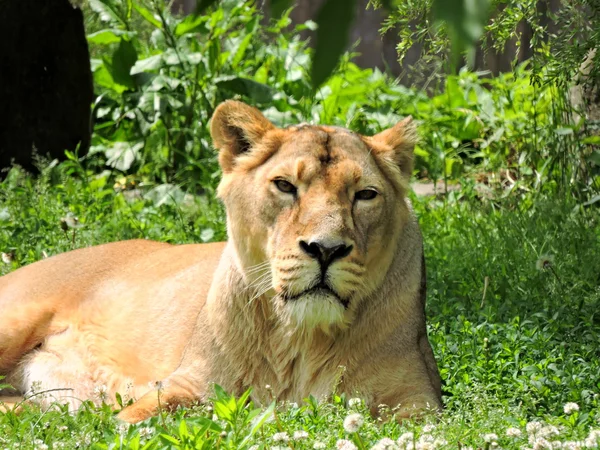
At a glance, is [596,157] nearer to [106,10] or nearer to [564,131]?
[564,131]

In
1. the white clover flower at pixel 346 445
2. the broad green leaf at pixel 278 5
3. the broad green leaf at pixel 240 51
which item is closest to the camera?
the broad green leaf at pixel 278 5

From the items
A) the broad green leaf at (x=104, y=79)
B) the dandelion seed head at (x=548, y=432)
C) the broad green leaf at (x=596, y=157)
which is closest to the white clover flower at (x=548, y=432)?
the dandelion seed head at (x=548, y=432)

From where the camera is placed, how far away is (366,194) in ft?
9.96

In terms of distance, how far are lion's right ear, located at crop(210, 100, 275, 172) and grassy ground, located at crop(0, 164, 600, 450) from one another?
0.86 metres

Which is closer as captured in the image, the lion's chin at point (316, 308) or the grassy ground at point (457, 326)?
the grassy ground at point (457, 326)

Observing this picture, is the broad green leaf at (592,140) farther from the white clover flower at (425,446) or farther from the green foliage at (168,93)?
the white clover flower at (425,446)

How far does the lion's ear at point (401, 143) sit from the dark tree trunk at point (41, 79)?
321 cm

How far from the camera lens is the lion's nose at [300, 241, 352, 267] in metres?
2.72

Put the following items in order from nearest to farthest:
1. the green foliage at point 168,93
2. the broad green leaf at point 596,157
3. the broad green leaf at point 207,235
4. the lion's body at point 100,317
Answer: the lion's body at point 100,317 < the broad green leaf at point 596,157 < the broad green leaf at point 207,235 < the green foliage at point 168,93

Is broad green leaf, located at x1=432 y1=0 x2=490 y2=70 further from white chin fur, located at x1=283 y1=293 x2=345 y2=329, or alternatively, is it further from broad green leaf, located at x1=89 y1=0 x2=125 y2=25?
broad green leaf, located at x1=89 y1=0 x2=125 y2=25

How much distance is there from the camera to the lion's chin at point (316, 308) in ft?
9.18

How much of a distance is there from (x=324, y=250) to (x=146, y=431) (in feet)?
2.31

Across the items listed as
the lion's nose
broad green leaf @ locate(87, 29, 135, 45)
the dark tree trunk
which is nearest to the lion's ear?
the lion's nose

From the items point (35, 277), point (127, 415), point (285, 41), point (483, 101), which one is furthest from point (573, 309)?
point (285, 41)
